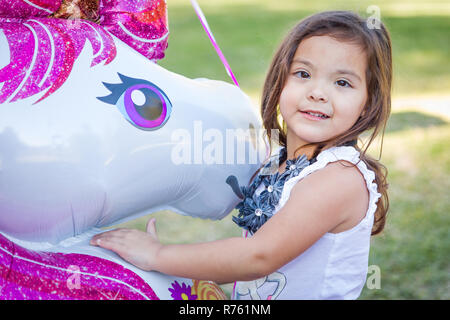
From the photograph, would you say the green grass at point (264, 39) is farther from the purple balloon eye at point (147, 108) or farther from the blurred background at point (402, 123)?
the purple balloon eye at point (147, 108)

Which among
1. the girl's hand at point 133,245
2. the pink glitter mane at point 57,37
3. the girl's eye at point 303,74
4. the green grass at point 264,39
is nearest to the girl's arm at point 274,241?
the girl's hand at point 133,245

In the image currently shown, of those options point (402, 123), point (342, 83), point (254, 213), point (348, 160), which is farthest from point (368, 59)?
point (402, 123)

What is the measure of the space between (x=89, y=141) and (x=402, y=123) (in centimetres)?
364

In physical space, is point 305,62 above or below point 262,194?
above

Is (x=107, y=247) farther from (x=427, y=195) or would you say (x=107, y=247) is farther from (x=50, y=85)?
(x=427, y=195)

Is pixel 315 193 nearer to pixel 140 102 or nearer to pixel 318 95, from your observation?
pixel 318 95

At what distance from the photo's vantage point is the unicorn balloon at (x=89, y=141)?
1.12 m

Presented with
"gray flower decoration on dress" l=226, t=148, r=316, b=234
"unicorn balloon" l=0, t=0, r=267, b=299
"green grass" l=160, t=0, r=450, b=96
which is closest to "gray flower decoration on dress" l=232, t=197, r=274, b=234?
"gray flower decoration on dress" l=226, t=148, r=316, b=234

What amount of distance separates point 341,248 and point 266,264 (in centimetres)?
21

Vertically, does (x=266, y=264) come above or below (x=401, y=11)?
below

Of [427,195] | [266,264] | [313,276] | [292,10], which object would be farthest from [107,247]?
[292,10]

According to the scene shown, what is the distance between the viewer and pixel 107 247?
128cm

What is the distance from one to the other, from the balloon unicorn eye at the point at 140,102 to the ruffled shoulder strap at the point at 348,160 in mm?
321

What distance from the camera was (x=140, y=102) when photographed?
1.22m
